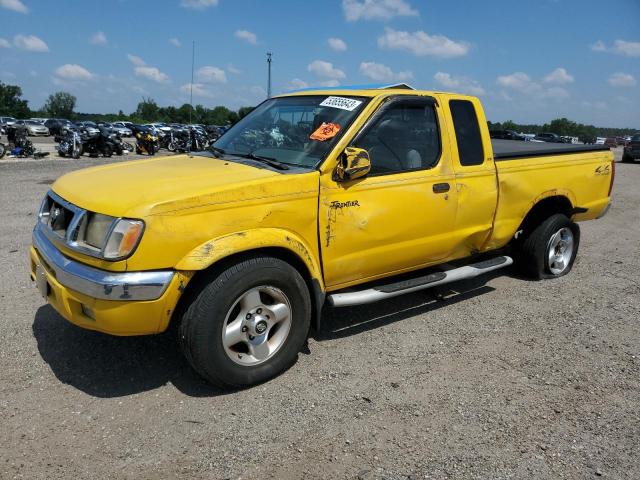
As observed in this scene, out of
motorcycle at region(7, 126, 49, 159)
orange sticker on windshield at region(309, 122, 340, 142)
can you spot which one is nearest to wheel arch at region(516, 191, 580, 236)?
orange sticker on windshield at region(309, 122, 340, 142)

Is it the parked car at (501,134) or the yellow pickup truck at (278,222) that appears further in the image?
the parked car at (501,134)

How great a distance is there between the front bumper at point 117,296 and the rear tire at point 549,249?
3.91 m

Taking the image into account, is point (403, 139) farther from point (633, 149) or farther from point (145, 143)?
point (633, 149)

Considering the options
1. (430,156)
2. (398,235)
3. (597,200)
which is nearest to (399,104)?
(430,156)

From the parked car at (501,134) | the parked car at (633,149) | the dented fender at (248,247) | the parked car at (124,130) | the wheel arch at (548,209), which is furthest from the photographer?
the parked car at (124,130)

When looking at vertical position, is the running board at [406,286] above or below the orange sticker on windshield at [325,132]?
below

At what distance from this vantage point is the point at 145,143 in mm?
22672

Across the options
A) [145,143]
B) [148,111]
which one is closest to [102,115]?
[148,111]

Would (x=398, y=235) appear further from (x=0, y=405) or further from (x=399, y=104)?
(x=0, y=405)

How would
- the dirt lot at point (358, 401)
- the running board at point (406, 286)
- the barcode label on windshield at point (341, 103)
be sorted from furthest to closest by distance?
the barcode label on windshield at point (341, 103) < the running board at point (406, 286) < the dirt lot at point (358, 401)

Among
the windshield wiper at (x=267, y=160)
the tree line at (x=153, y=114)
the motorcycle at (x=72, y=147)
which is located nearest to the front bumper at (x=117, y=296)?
the windshield wiper at (x=267, y=160)

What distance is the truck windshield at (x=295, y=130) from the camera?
3.56 meters

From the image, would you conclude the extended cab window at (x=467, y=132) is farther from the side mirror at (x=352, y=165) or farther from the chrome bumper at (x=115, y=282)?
the chrome bumper at (x=115, y=282)

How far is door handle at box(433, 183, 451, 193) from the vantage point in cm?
398
